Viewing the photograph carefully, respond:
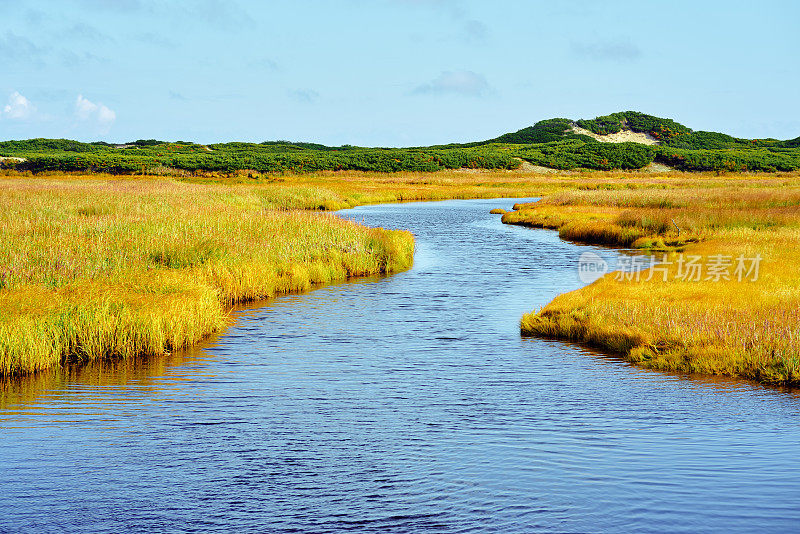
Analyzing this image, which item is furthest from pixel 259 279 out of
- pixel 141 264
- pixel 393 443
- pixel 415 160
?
pixel 415 160

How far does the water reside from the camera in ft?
24.5

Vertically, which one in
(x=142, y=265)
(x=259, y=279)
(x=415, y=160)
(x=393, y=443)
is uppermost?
(x=415, y=160)

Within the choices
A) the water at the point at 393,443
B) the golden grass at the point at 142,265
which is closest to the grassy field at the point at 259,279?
the golden grass at the point at 142,265

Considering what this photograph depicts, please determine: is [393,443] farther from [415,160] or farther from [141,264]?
[415,160]

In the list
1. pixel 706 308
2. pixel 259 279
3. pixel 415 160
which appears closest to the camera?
pixel 706 308

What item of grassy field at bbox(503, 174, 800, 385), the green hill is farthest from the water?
the green hill

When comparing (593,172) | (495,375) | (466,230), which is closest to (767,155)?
(593,172)

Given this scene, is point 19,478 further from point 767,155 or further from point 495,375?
point 767,155

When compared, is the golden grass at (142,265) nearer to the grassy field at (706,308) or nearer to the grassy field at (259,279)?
the grassy field at (259,279)

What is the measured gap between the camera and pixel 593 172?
5276 inches

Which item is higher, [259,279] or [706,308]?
[706,308]

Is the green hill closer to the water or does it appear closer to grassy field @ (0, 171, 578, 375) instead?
grassy field @ (0, 171, 578, 375)

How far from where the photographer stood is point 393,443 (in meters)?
9.37

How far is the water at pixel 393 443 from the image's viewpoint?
7473mm
